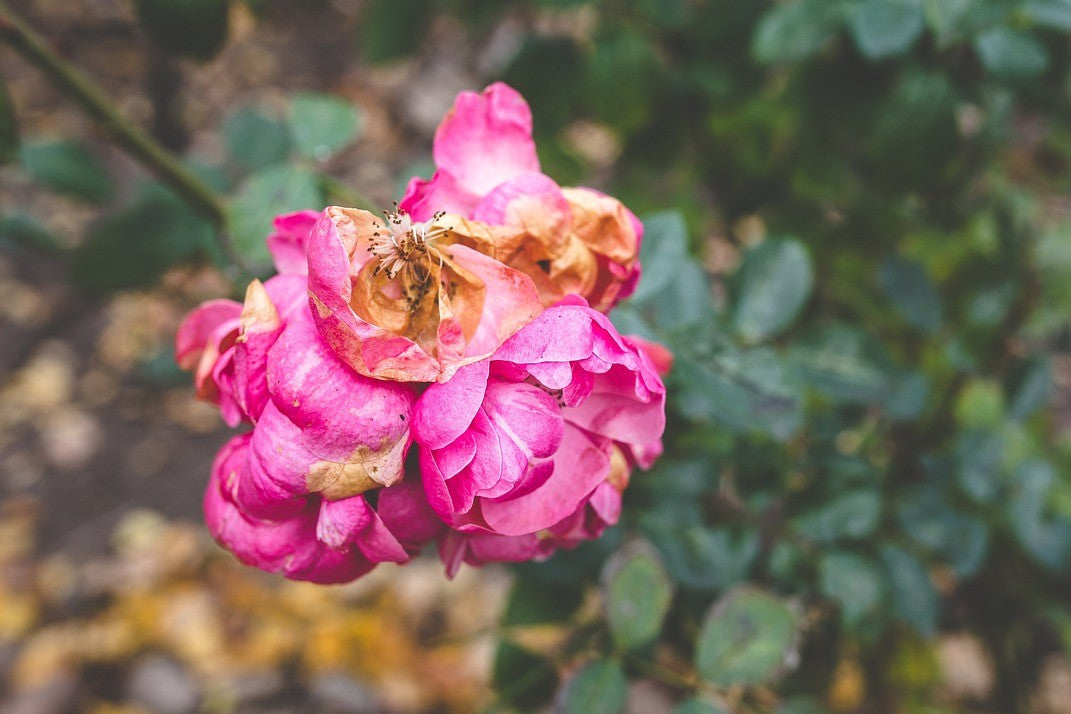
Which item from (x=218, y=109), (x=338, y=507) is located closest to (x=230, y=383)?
A: (x=338, y=507)

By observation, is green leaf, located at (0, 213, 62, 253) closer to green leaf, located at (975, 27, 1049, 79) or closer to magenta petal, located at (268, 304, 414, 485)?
magenta petal, located at (268, 304, 414, 485)

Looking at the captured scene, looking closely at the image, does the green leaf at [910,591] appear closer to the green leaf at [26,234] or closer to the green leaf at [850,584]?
the green leaf at [850,584]

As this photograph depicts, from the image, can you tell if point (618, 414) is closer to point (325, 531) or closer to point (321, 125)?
point (325, 531)

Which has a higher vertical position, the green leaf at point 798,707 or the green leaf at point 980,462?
the green leaf at point 980,462

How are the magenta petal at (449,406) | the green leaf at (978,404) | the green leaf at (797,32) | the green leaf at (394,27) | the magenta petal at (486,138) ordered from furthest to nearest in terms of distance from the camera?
the green leaf at (394,27), the green leaf at (978,404), the green leaf at (797,32), the magenta petal at (486,138), the magenta petal at (449,406)

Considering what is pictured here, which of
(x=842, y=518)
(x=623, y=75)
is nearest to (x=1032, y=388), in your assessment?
(x=842, y=518)

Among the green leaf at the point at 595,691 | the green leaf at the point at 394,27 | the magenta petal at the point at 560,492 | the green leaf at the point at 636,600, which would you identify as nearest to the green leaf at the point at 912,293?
the green leaf at the point at 636,600
